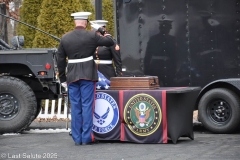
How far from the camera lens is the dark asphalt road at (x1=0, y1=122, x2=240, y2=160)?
31.8 ft

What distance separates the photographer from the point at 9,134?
13102mm

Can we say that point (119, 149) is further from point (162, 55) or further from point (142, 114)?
point (162, 55)

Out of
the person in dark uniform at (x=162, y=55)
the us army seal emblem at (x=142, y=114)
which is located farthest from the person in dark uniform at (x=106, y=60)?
the us army seal emblem at (x=142, y=114)

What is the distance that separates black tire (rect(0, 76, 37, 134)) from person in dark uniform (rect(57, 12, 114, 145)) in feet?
6.33

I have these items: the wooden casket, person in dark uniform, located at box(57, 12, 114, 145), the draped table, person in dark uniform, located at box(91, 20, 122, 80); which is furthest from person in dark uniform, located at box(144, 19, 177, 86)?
person in dark uniform, located at box(57, 12, 114, 145)

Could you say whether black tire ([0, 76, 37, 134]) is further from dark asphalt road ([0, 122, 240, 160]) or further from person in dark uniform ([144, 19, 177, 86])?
person in dark uniform ([144, 19, 177, 86])

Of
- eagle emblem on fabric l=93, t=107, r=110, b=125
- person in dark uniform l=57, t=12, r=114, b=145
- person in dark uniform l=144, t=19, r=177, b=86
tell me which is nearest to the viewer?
person in dark uniform l=57, t=12, r=114, b=145

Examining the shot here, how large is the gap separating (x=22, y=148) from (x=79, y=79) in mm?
1243

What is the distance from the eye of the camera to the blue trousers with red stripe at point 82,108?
11164mm

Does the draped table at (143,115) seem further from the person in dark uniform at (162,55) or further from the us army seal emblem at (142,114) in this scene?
the person in dark uniform at (162,55)

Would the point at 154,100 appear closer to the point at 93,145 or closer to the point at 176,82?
the point at 93,145

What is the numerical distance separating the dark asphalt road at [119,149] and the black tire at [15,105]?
54 centimetres

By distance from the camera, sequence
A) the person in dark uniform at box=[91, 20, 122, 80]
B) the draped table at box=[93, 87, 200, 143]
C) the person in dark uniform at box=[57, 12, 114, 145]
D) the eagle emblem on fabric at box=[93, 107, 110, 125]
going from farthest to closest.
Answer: the person in dark uniform at box=[91, 20, 122, 80]
the eagle emblem on fabric at box=[93, 107, 110, 125]
the person in dark uniform at box=[57, 12, 114, 145]
the draped table at box=[93, 87, 200, 143]

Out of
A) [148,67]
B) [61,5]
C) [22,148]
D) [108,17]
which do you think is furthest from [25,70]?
[108,17]
